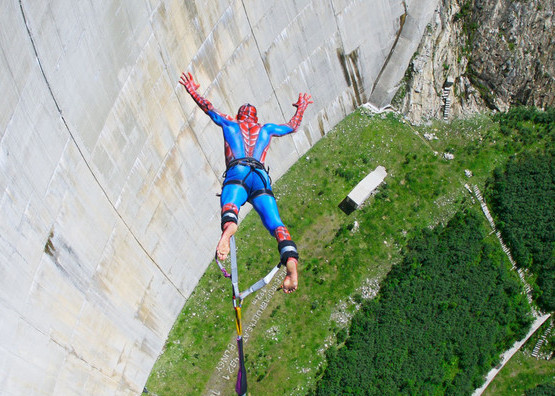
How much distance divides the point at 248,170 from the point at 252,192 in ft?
2.13

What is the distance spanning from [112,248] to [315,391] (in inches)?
395

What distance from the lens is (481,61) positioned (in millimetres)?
35625

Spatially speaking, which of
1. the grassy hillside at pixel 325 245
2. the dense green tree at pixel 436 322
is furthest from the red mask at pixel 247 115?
the dense green tree at pixel 436 322

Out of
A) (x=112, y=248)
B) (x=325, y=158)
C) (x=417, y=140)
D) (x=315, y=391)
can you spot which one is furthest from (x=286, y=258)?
(x=417, y=140)

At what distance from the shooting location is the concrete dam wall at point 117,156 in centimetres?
1814

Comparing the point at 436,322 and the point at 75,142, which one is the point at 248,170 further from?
the point at 436,322

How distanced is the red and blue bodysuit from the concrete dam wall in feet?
6.95

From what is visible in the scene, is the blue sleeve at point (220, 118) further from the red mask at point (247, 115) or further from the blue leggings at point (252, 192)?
the blue leggings at point (252, 192)

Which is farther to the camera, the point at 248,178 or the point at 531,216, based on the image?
the point at 531,216

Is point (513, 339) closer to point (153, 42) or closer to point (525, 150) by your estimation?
point (525, 150)

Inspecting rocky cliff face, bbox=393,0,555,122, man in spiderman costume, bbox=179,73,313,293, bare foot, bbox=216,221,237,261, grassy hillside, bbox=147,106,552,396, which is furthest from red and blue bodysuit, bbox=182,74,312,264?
rocky cliff face, bbox=393,0,555,122

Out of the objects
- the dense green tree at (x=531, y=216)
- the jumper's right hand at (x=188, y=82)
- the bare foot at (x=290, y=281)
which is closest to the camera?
the bare foot at (x=290, y=281)

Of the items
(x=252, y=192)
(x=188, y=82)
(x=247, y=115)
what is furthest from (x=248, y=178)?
(x=188, y=82)

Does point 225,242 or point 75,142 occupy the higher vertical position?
point 75,142
